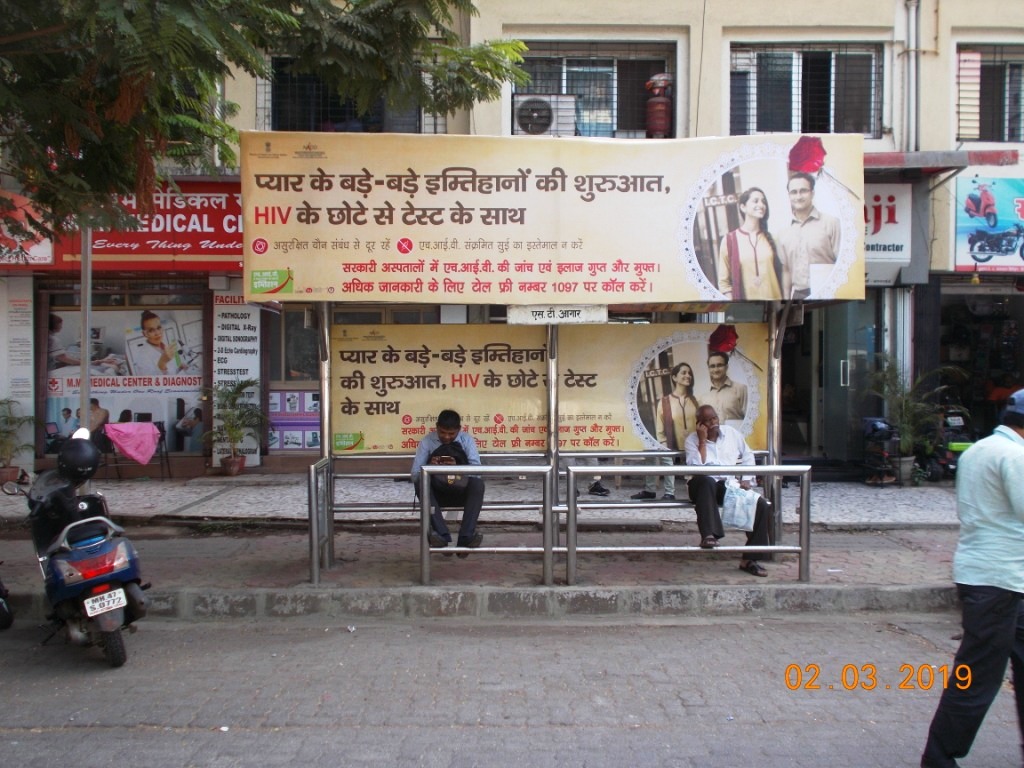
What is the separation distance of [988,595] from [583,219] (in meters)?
3.87

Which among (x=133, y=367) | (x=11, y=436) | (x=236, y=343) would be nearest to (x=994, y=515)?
(x=236, y=343)

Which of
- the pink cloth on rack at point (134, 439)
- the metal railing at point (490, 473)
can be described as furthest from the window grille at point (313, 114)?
the metal railing at point (490, 473)

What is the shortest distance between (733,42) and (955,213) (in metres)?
3.90

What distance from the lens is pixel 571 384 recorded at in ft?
23.4

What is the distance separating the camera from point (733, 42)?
38.7 feet

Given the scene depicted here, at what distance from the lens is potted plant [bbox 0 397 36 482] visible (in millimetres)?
11039

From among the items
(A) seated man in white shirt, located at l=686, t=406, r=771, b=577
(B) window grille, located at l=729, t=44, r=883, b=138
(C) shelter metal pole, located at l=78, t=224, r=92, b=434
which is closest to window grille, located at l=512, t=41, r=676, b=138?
(B) window grille, located at l=729, t=44, r=883, b=138

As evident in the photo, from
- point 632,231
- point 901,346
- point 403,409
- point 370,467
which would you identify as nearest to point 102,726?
point 403,409

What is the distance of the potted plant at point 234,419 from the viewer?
457 inches

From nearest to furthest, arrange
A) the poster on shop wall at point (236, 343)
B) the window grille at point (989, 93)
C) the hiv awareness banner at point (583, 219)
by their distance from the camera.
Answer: the hiv awareness banner at point (583, 219)
the window grille at point (989, 93)
the poster on shop wall at point (236, 343)

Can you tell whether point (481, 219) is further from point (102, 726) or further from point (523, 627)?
point (102, 726)

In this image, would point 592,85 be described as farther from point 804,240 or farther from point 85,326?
point 85,326

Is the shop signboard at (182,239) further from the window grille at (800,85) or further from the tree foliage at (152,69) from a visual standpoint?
the window grille at (800,85)

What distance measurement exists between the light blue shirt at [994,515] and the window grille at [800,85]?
921 centimetres
